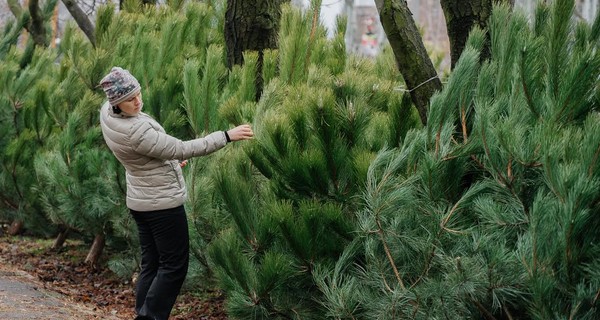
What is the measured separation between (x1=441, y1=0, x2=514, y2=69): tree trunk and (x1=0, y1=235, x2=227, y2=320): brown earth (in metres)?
2.95

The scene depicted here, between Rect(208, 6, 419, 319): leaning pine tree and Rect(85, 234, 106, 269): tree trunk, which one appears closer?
Rect(208, 6, 419, 319): leaning pine tree

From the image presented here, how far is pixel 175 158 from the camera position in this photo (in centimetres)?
499

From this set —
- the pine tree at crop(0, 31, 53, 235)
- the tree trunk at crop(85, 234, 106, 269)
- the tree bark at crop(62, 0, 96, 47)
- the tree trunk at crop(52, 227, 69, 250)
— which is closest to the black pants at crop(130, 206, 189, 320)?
the tree trunk at crop(85, 234, 106, 269)

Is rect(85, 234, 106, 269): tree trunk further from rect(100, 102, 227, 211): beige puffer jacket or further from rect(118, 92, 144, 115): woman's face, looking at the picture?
rect(118, 92, 144, 115): woman's face

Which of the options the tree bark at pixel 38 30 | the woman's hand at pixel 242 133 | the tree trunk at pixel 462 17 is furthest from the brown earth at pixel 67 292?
the tree bark at pixel 38 30

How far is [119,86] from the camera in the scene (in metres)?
4.93

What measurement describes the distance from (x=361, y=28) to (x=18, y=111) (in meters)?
51.3

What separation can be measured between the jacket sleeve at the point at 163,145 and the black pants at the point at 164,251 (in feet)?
1.11

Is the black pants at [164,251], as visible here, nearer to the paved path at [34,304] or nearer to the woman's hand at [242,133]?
the woman's hand at [242,133]

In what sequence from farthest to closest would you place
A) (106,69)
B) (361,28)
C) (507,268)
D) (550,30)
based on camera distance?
(361,28) < (106,69) < (550,30) < (507,268)

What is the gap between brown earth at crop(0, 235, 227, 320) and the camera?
642 cm

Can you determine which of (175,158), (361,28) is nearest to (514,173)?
(175,158)

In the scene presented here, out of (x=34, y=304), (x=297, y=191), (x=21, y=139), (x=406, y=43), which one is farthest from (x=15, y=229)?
(x=406, y=43)

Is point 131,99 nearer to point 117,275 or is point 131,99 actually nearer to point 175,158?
point 175,158
